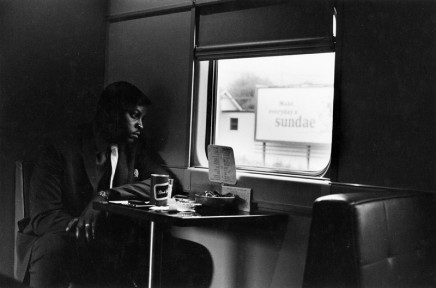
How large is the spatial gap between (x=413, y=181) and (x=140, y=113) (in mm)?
1732

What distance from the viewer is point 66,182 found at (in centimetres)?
321

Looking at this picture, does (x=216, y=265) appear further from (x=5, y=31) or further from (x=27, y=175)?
(x=5, y=31)

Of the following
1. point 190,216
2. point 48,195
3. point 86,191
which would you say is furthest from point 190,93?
point 190,216

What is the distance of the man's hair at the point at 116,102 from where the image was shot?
3344 millimetres

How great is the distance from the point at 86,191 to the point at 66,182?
0.42 ft

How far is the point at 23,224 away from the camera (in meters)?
3.27

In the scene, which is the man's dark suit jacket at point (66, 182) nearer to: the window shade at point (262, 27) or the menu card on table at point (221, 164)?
the menu card on table at point (221, 164)

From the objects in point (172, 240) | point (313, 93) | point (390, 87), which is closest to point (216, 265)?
point (172, 240)

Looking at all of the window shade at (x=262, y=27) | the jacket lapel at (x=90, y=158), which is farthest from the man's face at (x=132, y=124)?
the window shade at (x=262, y=27)

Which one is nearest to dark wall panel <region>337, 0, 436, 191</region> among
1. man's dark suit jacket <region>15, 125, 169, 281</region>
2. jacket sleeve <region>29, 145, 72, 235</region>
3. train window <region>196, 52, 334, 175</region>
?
train window <region>196, 52, 334, 175</region>

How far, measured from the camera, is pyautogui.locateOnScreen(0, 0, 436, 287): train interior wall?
240 cm

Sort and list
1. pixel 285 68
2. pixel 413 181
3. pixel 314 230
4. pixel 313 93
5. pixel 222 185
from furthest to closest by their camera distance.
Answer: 1. pixel 313 93
2. pixel 285 68
3. pixel 222 185
4. pixel 413 181
5. pixel 314 230

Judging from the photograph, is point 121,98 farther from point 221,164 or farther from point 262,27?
point 262,27

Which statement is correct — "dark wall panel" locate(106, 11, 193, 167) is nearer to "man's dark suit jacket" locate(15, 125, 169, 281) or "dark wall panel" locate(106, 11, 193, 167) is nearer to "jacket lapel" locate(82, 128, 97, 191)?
"man's dark suit jacket" locate(15, 125, 169, 281)
